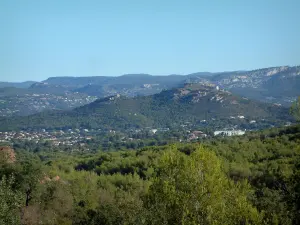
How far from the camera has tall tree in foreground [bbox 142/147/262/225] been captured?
15.8 m

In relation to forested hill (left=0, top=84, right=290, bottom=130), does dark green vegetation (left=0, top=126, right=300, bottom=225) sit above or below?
above

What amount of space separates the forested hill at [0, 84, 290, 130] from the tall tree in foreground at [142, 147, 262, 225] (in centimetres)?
13896

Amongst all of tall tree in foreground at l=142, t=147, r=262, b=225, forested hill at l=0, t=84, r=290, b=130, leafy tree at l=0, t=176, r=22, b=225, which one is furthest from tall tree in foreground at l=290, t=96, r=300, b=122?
forested hill at l=0, t=84, r=290, b=130

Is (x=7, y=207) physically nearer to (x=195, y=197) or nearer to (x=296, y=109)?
(x=195, y=197)

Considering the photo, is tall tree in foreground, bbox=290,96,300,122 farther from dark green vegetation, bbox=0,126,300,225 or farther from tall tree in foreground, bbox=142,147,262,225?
tall tree in foreground, bbox=142,147,262,225

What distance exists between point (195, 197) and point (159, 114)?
171904mm

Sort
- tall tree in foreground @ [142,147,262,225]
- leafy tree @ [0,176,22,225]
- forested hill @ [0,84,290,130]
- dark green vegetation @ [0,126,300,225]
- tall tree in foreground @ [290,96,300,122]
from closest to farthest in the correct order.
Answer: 1. tall tree in foreground @ [142,147,262,225]
2. tall tree in foreground @ [290,96,300,122]
3. dark green vegetation @ [0,126,300,225]
4. leafy tree @ [0,176,22,225]
5. forested hill @ [0,84,290,130]

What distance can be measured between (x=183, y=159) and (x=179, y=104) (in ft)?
595

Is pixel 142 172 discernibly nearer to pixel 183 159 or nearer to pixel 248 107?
pixel 183 159

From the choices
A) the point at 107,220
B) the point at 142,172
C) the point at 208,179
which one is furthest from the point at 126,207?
the point at 142,172

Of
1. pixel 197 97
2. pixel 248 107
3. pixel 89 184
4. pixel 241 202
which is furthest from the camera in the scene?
pixel 197 97

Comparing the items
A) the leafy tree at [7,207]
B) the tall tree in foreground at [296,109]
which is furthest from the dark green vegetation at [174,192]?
the tall tree in foreground at [296,109]

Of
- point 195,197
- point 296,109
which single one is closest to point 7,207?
point 195,197

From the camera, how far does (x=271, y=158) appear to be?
143 ft
